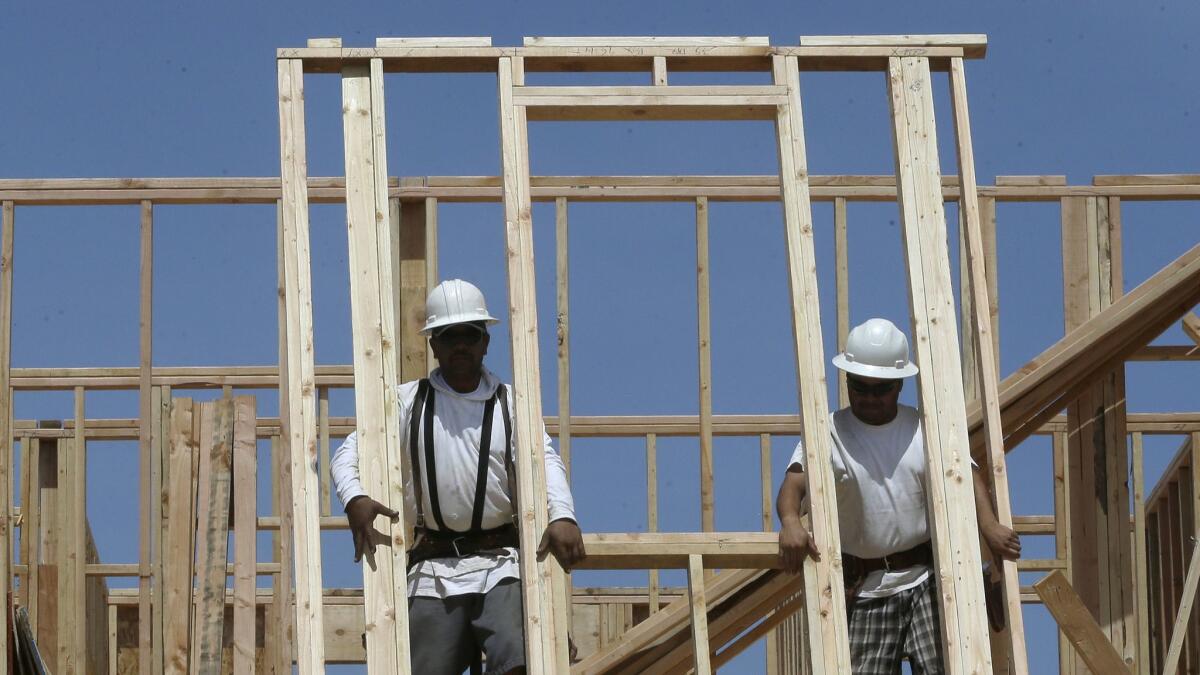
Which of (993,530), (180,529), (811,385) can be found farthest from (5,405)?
(993,530)

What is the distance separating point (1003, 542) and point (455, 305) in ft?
7.73

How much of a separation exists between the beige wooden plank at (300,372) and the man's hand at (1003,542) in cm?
260

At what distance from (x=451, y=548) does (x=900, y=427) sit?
1874 millimetres

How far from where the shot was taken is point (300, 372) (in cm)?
798

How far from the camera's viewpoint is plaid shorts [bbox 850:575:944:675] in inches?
323

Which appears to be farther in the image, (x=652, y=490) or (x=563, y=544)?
(x=652, y=490)

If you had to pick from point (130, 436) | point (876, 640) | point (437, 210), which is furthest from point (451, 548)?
point (130, 436)

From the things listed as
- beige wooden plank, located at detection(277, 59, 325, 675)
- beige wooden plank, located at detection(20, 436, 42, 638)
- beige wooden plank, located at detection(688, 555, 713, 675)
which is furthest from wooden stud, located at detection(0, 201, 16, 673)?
beige wooden plank, located at detection(688, 555, 713, 675)

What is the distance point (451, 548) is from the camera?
8.11 m

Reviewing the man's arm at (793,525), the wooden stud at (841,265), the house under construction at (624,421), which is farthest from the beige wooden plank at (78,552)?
the man's arm at (793,525)

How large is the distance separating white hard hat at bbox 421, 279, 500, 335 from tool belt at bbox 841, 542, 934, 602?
176 centimetres

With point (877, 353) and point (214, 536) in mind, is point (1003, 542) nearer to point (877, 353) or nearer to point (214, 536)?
point (877, 353)

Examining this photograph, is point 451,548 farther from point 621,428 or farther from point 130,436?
point 130,436

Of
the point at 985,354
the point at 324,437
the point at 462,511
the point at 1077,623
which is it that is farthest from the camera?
the point at 324,437
